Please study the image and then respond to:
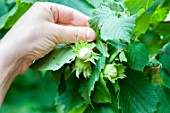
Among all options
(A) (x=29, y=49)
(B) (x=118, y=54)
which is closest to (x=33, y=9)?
Result: (A) (x=29, y=49)

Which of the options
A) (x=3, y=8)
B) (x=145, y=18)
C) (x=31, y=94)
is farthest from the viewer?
(x=31, y=94)

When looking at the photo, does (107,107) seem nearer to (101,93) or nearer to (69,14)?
(101,93)

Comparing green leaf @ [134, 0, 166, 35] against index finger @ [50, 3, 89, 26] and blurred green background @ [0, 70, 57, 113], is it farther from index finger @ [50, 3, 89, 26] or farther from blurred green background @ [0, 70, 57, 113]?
blurred green background @ [0, 70, 57, 113]

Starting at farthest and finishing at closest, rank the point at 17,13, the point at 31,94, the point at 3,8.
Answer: the point at 31,94
the point at 3,8
the point at 17,13

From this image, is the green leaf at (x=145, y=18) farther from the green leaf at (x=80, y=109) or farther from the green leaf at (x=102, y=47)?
the green leaf at (x=80, y=109)

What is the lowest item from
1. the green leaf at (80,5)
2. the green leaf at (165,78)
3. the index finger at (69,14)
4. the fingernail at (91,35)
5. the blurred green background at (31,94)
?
the blurred green background at (31,94)

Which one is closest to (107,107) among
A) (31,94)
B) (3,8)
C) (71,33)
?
(71,33)

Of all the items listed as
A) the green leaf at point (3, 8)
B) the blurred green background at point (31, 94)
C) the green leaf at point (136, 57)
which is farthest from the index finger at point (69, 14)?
the blurred green background at point (31, 94)

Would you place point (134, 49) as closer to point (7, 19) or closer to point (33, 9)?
point (33, 9)
